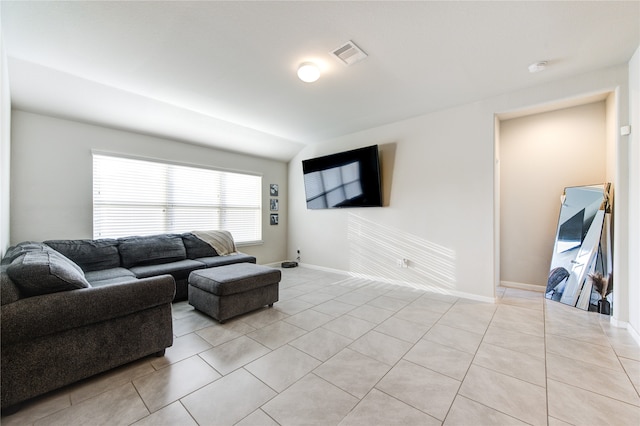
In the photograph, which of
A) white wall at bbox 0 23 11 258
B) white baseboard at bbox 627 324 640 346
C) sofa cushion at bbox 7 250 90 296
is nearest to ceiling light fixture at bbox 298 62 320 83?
white wall at bbox 0 23 11 258

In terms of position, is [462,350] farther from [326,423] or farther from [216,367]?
[216,367]

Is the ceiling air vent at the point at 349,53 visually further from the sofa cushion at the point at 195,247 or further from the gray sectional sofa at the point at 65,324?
the sofa cushion at the point at 195,247

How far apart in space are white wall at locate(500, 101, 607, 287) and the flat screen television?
210 cm

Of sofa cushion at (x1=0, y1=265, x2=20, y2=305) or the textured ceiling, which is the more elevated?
the textured ceiling

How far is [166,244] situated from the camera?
3.82 m

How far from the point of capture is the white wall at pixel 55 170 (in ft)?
9.90

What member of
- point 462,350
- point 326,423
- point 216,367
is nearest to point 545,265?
point 462,350

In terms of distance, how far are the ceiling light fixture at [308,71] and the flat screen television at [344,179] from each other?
185 cm

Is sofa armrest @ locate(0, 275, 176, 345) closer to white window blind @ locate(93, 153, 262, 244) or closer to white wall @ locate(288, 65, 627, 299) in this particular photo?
white window blind @ locate(93, 153, 262, 244)

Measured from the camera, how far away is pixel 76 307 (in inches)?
65.2

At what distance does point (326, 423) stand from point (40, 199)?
13.8ft

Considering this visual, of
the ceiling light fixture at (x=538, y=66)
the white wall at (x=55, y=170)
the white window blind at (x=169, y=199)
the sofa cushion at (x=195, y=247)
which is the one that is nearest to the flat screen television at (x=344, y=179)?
the white window blind at (x=169, y=199)

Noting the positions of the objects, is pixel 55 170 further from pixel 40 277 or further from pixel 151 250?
pixel 40 277

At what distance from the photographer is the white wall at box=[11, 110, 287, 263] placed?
9.90 feet
